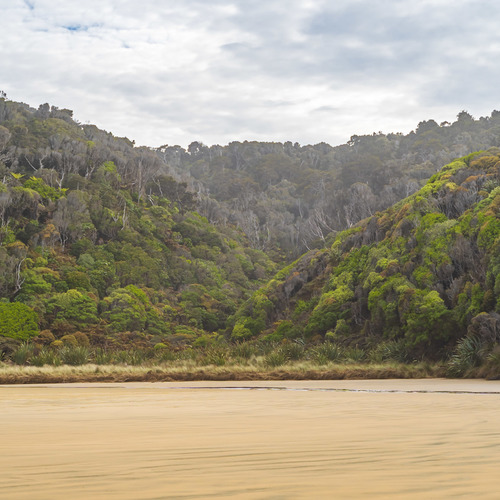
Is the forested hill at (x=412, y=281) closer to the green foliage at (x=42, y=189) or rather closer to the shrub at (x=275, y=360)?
the shrub at (x=275, y=360)

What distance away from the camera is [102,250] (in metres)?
60.7

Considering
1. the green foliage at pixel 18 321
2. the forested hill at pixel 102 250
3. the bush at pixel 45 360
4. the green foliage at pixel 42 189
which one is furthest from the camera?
the green foliage at pixel 42 189

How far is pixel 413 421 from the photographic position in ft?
18.4

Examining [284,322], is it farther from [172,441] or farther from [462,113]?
[462,113]

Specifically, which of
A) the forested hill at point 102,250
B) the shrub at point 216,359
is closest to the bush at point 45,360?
the shrub at point 216,359

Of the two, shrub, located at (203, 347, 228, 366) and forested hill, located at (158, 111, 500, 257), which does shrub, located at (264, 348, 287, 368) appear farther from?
forested hill, located at (158, 111, 500, 257)

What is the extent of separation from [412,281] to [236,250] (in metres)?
48.7

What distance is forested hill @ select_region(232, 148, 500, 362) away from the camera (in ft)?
82.1

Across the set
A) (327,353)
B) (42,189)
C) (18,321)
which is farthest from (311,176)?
(327,353)

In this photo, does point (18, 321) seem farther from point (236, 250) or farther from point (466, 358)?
point (236, 250)

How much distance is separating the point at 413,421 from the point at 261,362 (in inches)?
667

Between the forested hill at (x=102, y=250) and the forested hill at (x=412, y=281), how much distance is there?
41.4 feet

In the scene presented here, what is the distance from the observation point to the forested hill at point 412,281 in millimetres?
25031

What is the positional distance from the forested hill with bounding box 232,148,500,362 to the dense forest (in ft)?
0.29
